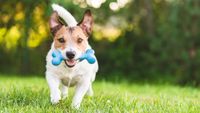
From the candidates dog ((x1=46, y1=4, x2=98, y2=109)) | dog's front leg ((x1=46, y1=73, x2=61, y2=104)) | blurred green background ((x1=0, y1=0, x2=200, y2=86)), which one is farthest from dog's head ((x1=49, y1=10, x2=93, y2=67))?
blurred green background ((x1=0, y1=0, x2=200, y2=86))

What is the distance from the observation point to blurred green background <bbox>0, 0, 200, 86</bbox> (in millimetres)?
15195

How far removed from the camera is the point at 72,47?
654 centimetres

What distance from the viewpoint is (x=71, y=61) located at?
6.56 meters

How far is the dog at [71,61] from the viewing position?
21.6 ft

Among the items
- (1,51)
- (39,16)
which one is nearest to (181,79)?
(39,16)

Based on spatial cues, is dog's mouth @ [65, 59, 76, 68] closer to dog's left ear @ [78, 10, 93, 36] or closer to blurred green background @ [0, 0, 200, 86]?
dog's left ear @ [78, 10, 93, 36]

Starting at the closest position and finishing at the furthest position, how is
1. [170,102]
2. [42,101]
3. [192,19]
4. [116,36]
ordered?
[42,101] < [170,102] < [192,19] < [116,36]

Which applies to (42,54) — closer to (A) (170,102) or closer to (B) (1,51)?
(B) (1,51)

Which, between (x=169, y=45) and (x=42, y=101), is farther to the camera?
(x=169, y=45)

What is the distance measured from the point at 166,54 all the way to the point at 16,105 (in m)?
9.18

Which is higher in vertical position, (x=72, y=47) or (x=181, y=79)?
(x=72, y=47)

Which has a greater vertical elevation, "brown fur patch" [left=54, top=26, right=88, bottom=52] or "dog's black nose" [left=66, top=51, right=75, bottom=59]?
"brown fur patch" [left=54, top=26, right=88, bottom=52]

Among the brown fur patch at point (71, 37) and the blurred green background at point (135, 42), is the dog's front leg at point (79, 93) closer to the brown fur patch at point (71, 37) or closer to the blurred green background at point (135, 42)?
the brown fur patch at point (71, 37)

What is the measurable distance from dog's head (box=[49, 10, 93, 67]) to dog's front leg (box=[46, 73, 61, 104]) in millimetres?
325
